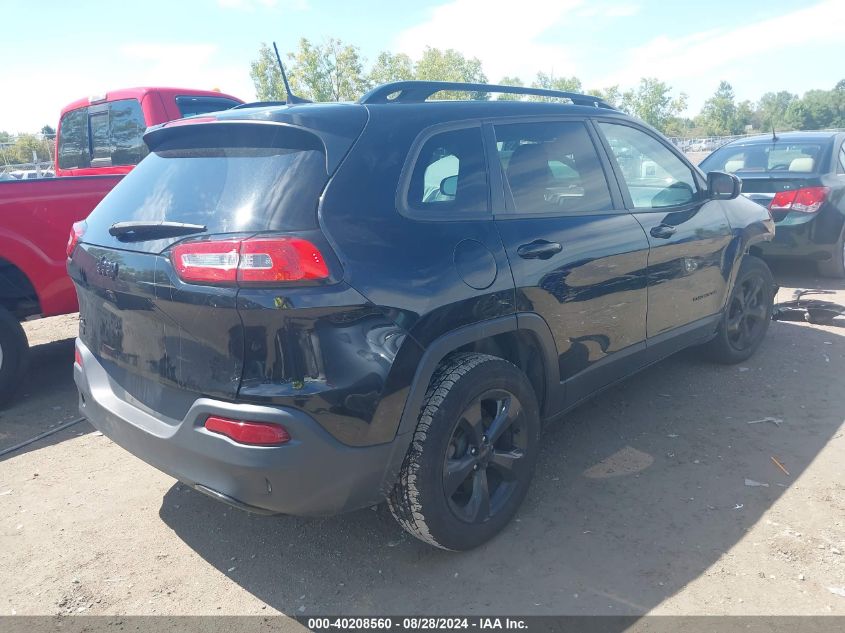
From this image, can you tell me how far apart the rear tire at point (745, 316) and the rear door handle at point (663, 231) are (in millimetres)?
1085

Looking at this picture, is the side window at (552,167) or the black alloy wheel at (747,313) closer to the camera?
the side window at (552,167)

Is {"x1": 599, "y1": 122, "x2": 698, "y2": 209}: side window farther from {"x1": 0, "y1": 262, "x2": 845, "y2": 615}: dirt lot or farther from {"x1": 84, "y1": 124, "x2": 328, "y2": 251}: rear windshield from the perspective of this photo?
{"x1": 84, "y1": 124, "x2": 328, "y2": 251}: rear windshield

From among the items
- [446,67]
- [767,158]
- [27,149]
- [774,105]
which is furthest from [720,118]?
[767,158]

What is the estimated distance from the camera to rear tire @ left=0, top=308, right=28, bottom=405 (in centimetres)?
445

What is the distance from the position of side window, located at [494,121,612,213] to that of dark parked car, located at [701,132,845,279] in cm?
405

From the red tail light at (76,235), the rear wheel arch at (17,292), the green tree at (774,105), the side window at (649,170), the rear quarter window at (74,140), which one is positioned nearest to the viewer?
the red tail light at (76,235)

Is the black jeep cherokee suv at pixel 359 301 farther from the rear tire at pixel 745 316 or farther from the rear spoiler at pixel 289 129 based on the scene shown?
the rear tire at pixel 745 316

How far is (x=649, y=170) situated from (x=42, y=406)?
438 cm

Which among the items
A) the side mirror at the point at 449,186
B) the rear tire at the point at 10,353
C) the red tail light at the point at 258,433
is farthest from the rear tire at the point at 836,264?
the rear tire at the point at 10,353

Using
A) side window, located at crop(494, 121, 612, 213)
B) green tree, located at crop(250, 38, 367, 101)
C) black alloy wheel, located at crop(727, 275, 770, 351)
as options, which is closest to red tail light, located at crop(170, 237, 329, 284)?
side window, located at crop(494, 121, 612, 213)

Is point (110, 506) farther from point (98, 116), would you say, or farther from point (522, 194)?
point (98, 116)

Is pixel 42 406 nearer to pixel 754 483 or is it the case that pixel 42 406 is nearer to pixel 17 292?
pixel 17 292

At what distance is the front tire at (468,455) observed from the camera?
2.56m

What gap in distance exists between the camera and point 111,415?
2711 millimetres
